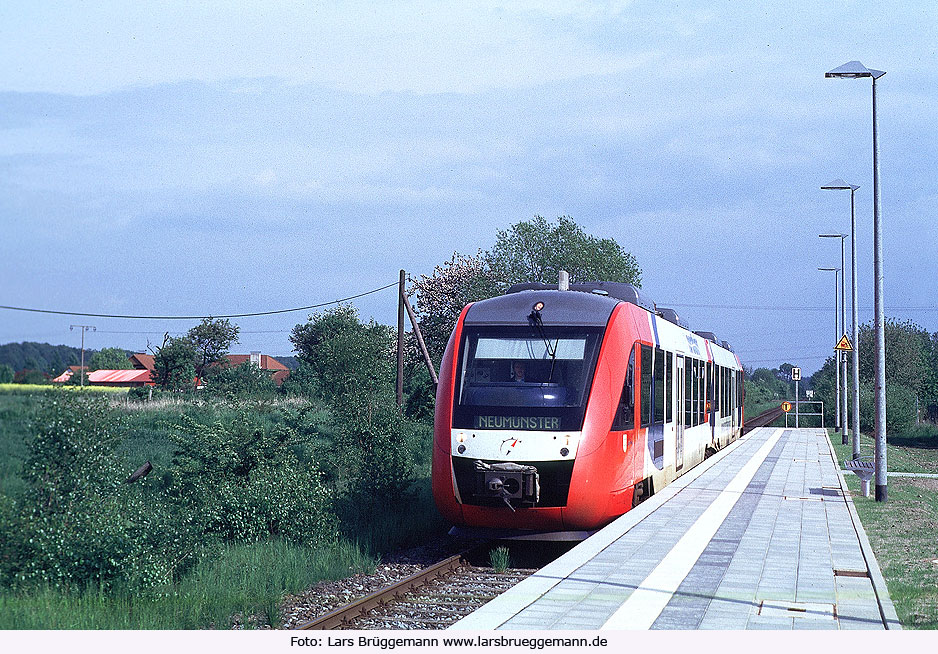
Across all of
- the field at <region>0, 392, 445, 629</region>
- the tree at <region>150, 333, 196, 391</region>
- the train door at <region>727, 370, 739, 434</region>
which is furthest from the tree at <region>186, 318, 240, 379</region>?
the field at <region>0, 392, 445, 629</region>

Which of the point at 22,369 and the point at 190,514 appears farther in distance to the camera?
the point at 190,514

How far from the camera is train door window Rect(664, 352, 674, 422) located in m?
16.7

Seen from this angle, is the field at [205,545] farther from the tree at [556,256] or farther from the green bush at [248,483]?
the tree at [556,256]

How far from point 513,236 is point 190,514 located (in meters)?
39.5

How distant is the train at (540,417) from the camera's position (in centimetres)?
1184

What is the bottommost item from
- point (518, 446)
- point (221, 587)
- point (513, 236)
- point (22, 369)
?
point (221, 587)

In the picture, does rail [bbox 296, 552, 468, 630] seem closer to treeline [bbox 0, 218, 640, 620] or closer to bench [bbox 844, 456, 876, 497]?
treeline [bbox 0, 218, 640, 620]

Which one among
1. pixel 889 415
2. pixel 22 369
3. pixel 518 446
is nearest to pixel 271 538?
pixel 518 446

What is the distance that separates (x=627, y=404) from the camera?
13.0m

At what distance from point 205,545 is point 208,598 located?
327 cm

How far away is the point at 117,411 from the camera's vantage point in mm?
11609

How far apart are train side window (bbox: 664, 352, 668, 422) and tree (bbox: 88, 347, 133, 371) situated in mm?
8844

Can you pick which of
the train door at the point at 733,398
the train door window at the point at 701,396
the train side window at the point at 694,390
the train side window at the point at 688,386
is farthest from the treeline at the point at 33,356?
the train door at the point at 733,398
